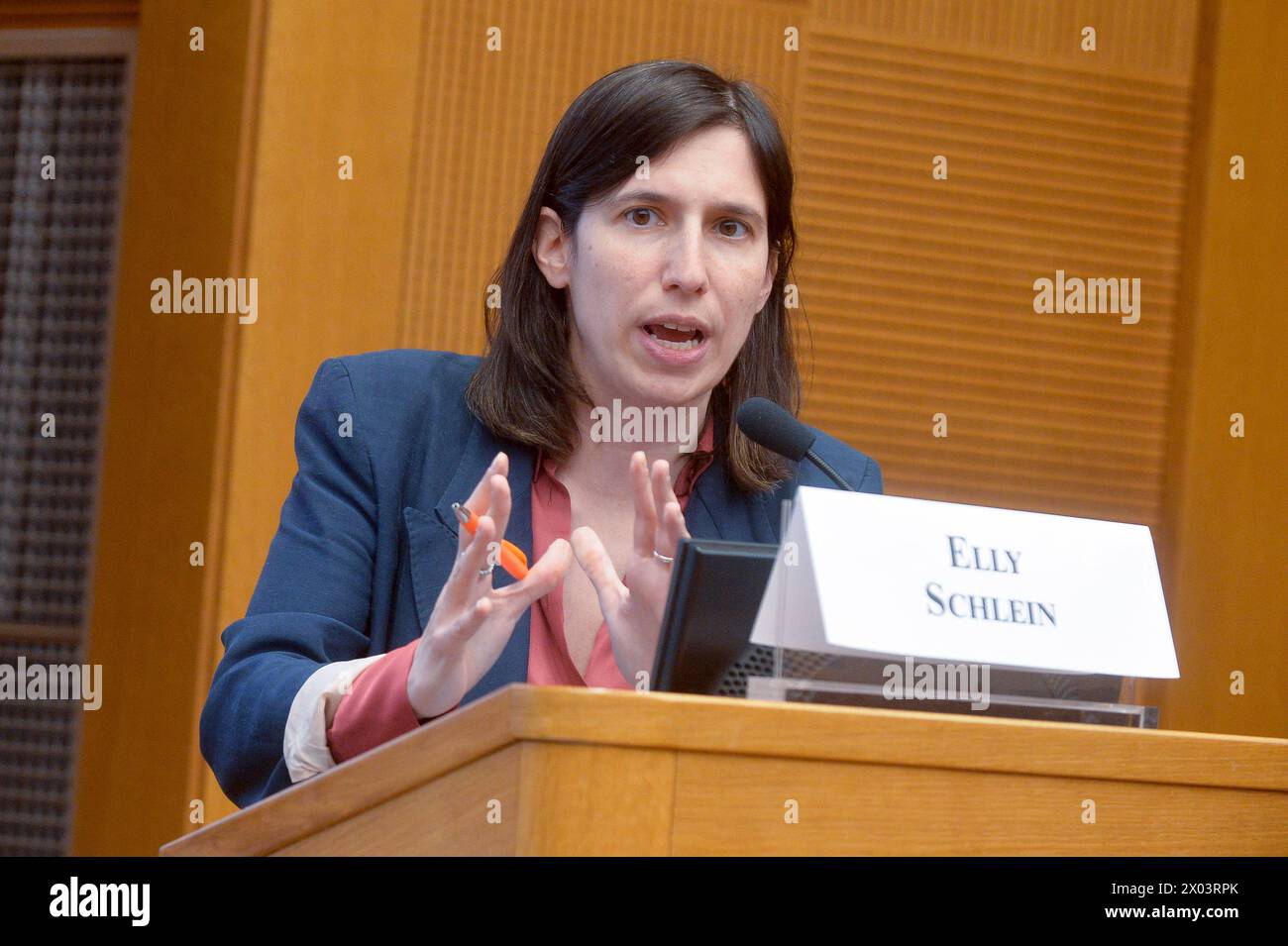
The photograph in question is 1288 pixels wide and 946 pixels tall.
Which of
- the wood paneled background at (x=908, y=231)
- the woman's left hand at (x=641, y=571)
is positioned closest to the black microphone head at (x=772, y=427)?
the woman's left hand at (x=641, y=571)

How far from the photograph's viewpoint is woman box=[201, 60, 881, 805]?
1.66 meters

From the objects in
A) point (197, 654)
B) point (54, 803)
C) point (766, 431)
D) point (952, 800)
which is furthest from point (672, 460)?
point (54, 803)

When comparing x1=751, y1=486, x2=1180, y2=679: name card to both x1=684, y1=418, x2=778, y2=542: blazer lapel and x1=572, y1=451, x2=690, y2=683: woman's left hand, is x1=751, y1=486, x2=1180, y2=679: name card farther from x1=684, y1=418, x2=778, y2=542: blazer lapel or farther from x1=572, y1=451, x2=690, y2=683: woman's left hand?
x1=684, y1=418, x2=778, y2=542: blazer lapel

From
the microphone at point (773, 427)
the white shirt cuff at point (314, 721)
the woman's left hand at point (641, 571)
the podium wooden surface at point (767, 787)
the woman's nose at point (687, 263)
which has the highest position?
the woman's nose at point (687, 263)

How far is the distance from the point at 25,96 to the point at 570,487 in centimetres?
Result: 206

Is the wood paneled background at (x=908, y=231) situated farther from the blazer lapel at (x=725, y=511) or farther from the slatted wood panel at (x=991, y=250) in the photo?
the blazer lapel at (x=725, y=511)

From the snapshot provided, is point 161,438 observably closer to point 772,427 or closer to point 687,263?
point 687,263

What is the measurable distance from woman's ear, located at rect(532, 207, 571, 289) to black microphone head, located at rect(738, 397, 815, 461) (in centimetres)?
57

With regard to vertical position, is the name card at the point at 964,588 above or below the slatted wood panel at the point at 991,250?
below

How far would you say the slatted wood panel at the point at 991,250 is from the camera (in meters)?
3.21

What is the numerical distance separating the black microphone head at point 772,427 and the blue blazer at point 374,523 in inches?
15.4

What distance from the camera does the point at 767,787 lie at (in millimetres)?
896

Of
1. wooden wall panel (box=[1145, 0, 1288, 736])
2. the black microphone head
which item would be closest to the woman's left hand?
the black microphone head
